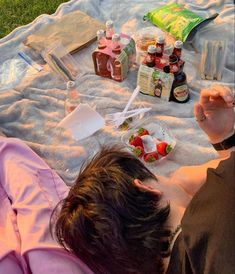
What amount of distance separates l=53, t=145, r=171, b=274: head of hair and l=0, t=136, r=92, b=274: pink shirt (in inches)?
6.8

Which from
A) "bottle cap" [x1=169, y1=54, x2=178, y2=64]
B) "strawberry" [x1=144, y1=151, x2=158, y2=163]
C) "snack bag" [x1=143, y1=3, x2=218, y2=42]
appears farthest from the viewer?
"snack bag" [x1=143, y1=3, x2=218, y2=42]

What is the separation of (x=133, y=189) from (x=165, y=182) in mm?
180

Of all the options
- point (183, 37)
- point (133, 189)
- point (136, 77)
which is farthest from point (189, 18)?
point (133, 189)

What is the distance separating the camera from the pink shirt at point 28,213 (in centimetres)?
125

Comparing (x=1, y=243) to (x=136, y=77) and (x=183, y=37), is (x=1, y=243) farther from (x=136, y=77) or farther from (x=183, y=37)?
(x=183, y=37)

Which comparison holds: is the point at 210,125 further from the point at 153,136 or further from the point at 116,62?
the point at 116,62

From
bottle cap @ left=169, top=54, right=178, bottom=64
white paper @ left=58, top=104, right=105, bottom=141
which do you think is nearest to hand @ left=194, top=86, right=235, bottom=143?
bottle cap @ left=169, top=54, right=178, bottom=64

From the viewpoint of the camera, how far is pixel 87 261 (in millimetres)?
1102

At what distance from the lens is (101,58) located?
193 centimetres

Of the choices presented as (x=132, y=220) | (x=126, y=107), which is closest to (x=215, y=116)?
(x=132, y=220)

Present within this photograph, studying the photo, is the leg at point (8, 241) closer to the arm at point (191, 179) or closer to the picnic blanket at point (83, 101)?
the picnic blanket at point (83, 101)

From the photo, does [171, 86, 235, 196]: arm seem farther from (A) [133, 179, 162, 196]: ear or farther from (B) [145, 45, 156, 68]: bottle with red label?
(B) [145, 45, 156, 68]: bottle with red label

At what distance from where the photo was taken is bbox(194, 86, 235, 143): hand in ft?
4.27

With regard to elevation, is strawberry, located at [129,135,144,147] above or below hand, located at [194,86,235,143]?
below
